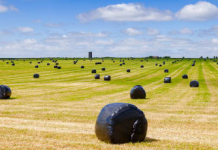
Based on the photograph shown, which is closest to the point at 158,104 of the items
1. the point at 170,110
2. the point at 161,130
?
the point at 170,110

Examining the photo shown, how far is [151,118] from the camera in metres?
20.3

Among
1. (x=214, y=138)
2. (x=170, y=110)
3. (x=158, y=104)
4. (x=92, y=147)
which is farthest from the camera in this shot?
(x=158, y=104)

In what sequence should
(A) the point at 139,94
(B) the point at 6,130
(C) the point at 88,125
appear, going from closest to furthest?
(B) the point at 6,130, (C) the point at 88,125, (A) the point at 139,94

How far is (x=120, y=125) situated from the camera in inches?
509

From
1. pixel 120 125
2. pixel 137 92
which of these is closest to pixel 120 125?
pixel 120 125

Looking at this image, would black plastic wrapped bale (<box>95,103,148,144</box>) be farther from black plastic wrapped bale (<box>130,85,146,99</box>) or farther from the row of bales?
black plastic wrapped bale (<box>130,85,146,99</box>)

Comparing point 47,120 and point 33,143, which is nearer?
point 33,143

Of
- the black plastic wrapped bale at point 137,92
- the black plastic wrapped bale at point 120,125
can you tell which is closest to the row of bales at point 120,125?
the black plastic wrapped bale at point 120,125

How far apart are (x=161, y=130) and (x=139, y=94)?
14.8m

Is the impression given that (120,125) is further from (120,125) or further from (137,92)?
(137,92)

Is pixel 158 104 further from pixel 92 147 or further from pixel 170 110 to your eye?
pixel 92 147

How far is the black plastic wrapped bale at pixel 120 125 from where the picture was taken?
42.2 feet

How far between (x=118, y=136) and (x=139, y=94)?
727 inches

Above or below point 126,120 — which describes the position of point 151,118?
below
